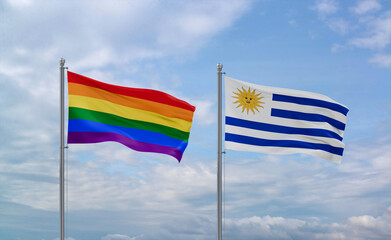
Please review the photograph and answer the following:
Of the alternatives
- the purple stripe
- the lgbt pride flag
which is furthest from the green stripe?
the purple stripe

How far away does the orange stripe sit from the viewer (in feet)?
59.9

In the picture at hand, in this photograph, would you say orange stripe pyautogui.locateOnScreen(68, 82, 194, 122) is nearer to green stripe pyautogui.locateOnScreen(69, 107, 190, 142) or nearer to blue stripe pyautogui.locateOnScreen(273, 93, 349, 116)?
green stripe pyautogui.locateOnScreen(69, 107, 190, 142)

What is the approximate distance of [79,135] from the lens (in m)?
18.0

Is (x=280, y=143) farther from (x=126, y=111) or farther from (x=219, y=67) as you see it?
(x=126, y=111)

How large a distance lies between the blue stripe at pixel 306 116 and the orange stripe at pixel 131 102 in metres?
3.30

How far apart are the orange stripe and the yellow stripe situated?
112 millimetres

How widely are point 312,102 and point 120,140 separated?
7.50m

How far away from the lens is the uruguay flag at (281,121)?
1955 cm

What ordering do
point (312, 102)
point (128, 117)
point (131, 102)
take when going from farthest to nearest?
1. point (312, 102)
2. point (131, 102)
3. point (128, 117)

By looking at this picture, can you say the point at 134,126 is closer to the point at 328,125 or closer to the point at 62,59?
the point at 62,59

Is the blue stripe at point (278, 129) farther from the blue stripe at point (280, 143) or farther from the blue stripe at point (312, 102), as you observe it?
the blue stripe at point (312, 102)

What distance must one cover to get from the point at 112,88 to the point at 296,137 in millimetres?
7059

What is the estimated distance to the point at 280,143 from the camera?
2012 centimetres

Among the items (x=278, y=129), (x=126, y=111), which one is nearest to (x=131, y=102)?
(x=126, y=111)
